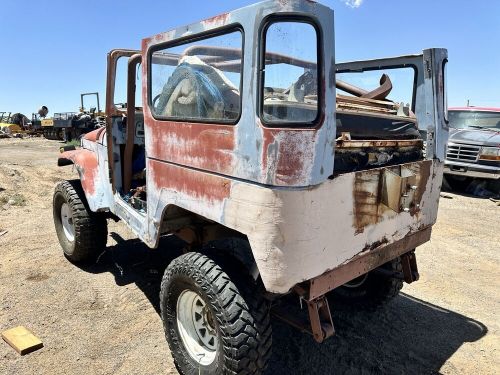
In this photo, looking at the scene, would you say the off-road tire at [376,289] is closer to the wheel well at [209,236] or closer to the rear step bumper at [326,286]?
the rear step bumper at [326,286]

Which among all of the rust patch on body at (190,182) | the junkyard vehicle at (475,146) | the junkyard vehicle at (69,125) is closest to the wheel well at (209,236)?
the rust patch on body at (190,182)

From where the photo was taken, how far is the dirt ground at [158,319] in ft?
9.57

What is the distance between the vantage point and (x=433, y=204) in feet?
9.85

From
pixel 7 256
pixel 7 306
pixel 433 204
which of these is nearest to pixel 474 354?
pixel 433 204

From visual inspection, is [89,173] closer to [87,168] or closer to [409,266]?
[87,168]

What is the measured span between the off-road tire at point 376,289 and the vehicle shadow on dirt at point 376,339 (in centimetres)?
8

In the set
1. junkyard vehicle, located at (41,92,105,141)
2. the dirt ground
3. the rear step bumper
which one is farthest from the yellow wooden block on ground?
junkyard vehicle, located at (41,92,105,141)

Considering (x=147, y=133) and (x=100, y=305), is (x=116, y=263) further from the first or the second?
(x=147, y=133)

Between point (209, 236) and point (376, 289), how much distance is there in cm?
164

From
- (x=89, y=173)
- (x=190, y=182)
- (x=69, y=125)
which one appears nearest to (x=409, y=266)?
(x=190, y=182)

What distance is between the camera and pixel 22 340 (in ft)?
10.1

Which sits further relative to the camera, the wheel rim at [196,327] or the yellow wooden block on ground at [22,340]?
the yellow wooden block on ground at [22,340]

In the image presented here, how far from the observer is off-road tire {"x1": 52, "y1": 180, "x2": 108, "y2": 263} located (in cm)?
419

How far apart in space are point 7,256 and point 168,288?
3152 millimetres
